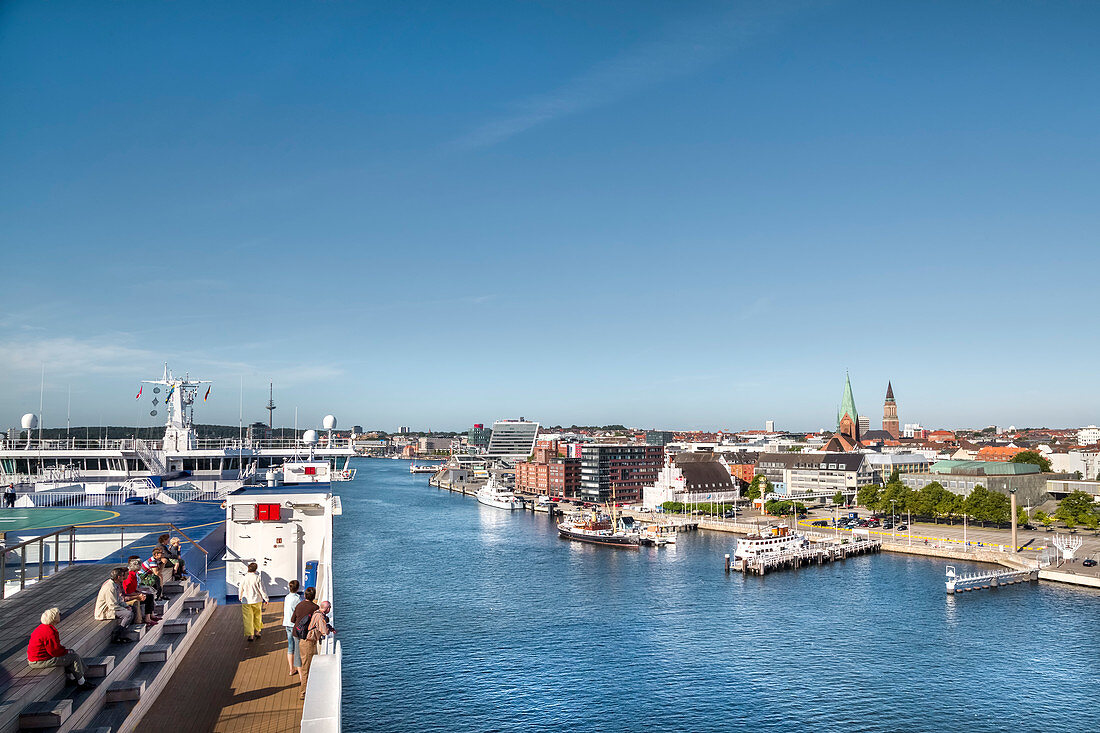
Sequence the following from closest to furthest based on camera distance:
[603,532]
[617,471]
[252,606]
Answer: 1. [252,606]
2. [603,532]
3. [617,471]

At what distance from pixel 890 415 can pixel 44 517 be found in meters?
158

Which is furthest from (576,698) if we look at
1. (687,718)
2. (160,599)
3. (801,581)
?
(801,581)

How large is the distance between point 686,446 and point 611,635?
12196 cm

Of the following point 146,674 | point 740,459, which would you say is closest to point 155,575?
point 146,674

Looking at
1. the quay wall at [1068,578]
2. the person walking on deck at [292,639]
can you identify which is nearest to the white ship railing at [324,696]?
the person walking on deck at [292,639]

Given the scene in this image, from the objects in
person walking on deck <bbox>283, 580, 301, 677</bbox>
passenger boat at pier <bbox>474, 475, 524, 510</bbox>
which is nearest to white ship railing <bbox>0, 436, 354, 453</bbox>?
person walking on deck <bbox>283, 580, 301, 677</bbox>

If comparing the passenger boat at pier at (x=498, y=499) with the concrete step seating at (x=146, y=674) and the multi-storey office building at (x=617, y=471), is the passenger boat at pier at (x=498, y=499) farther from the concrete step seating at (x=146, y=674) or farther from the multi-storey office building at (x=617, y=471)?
the concrete step seating at (x=146, y=674)

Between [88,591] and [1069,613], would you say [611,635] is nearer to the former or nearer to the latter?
[1069,613]

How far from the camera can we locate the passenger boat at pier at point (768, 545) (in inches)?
1566

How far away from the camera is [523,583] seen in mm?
34406

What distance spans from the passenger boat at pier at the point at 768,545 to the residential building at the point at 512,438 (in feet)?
310

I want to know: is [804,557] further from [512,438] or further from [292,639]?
[512,438]

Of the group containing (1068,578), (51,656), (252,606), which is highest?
(51,656)

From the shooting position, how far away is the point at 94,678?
4.77 meters
